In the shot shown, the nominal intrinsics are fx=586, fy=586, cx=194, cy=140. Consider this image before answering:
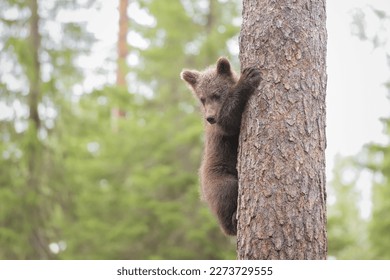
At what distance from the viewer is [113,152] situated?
12.1 meters

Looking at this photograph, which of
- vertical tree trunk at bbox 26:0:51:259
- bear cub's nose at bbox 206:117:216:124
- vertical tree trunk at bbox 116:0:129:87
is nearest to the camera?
bear cub's nose at bbox 206:117:216:124

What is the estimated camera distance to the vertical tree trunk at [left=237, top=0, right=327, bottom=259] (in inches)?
155

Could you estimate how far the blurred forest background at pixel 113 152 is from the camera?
10.8 m

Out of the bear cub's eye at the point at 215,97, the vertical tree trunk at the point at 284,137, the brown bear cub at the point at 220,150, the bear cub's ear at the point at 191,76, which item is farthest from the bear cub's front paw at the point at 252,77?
the bear cub's ear at the point at 191,76

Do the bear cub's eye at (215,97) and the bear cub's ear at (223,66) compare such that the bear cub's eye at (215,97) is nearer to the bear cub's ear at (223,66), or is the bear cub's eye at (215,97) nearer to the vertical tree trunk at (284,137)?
the bear cub's ear at (223,66)

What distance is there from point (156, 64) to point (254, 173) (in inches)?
359

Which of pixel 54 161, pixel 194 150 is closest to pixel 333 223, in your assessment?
pixel 194 150

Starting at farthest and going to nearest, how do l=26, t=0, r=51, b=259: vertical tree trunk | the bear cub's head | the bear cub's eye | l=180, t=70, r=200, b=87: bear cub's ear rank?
1. l=26, t=0, r=51, b=259: vertical tree trunk
2. l=180, t=70, r=200, b=87: bear cub's ear
3. the bear cub's eye
4. the bear cub's head

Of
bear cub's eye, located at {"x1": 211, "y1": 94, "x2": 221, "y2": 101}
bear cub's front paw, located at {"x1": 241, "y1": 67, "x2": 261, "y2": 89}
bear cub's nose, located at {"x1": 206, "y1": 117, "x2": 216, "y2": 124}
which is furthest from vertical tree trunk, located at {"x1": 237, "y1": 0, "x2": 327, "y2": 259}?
bear cub's eye, located at {"x1": 211, "y1": 94, "x2": 221, "y2": 101}

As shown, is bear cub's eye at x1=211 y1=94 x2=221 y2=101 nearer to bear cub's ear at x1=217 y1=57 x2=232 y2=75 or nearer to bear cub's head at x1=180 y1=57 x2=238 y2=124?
bear cub's head at x1=180 y1=57 x2=238 y2=124

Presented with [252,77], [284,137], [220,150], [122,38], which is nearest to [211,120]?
[220,150]

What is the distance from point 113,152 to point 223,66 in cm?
668

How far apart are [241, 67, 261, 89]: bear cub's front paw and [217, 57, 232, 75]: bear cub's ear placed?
135cm

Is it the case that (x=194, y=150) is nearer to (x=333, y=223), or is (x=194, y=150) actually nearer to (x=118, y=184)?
(x=118, y=184)
